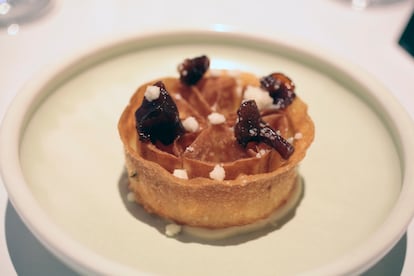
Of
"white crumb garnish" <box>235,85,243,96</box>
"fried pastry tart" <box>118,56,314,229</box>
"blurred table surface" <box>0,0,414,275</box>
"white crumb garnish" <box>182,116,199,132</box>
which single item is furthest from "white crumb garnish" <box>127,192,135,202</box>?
"blurred table surface" <box>0,0,414,275</box>

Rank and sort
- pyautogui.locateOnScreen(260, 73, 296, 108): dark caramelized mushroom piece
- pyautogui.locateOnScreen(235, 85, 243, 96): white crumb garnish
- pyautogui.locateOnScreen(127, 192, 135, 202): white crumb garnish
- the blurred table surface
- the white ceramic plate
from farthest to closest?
the blurred table surface, pyautogui.locateOnScreen(235, 85, 243, 96): white crumb garnish, pyautogui.locateOnScreen(260, 73, 296, 108): dark caramelized mushroom piece, pyautogui.locateOnScreen(127, 192, 135, 202): white crumb garnish, the white ceramic plate

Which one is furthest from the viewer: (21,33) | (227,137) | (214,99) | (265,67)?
(21,33)

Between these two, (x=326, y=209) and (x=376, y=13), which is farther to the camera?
(x=376, y=13)

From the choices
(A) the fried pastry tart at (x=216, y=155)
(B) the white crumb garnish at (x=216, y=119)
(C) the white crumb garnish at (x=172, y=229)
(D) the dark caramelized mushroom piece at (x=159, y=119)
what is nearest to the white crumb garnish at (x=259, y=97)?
(A) the fried pastry tart at (x=216, y=155)

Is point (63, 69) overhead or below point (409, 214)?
below

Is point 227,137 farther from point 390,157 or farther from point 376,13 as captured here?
point 376,13

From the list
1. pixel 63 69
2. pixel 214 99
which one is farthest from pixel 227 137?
pixel 63 69

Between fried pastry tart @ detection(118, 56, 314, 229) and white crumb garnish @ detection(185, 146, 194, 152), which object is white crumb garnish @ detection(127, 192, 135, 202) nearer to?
fried pastry tart @ detection(118, 56, 314, 229)

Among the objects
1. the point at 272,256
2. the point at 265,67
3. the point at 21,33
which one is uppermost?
the point at 265,67
